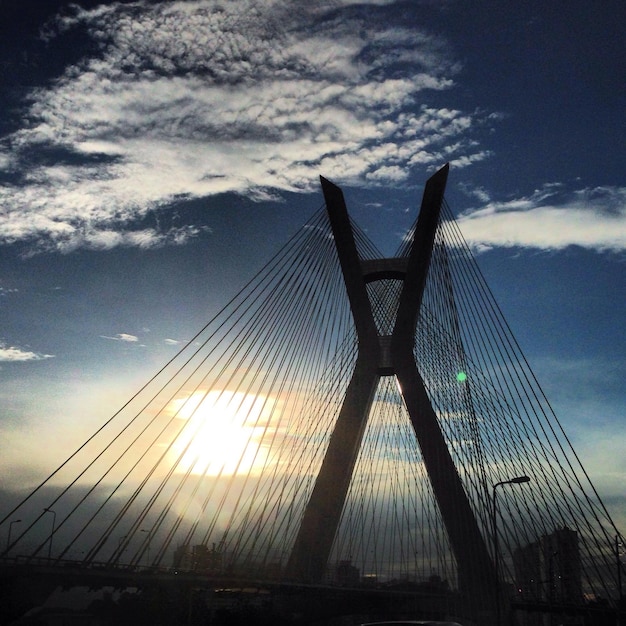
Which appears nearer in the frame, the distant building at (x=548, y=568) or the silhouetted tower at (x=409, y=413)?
the silhouetted tower at (x=409, y=413)

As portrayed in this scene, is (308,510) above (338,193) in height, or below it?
below

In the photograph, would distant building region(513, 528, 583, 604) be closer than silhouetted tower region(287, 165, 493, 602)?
No

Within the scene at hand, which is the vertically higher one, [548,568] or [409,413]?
[548,568]

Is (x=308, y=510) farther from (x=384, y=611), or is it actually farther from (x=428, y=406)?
(x=384, y=611)

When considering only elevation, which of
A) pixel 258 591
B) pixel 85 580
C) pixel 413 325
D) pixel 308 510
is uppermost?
pixel 413 325

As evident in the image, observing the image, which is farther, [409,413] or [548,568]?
[548,568]

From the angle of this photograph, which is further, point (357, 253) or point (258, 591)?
point (357, 253)

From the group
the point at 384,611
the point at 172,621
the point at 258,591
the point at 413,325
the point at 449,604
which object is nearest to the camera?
the point at 172,621

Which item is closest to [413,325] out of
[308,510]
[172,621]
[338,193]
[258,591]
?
[338,193]
